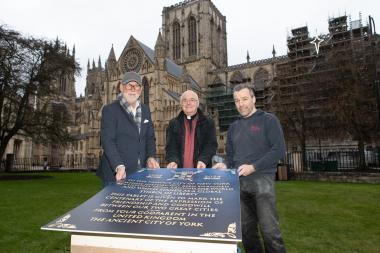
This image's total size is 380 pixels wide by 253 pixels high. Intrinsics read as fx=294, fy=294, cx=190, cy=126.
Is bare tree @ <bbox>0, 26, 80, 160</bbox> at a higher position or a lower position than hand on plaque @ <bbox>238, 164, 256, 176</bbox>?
higher

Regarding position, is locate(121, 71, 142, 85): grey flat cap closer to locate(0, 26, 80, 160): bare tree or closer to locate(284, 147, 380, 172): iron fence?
locate(0, 26, 80, 160): bare tree

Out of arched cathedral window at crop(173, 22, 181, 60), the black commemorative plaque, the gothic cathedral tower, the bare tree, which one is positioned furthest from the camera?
arched cathedral window at crop(173, 22, 181, 60)

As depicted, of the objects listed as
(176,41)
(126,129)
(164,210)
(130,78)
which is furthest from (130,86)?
(176,41)

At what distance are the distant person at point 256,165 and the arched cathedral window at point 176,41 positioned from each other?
5531cm

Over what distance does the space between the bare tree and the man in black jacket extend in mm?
16190

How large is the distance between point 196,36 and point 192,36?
48.4 inches

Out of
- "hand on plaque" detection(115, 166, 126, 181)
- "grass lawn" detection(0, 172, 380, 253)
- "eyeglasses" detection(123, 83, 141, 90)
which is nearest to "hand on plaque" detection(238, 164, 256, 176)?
"hand on plaque" detection(115, 166, 126, 181)

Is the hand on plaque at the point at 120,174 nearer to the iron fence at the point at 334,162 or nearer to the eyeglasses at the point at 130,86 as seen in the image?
the eyeglasses at the point at 130,86

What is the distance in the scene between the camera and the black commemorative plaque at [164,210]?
6.39 ft

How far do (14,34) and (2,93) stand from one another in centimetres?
382

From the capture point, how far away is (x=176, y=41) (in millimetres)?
58000

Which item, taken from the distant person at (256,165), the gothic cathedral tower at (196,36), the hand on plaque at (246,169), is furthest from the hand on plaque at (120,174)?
the gothic cathedral tower at (196,36)

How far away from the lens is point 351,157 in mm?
19453

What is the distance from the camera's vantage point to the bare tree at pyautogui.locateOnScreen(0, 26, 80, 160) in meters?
17.4
